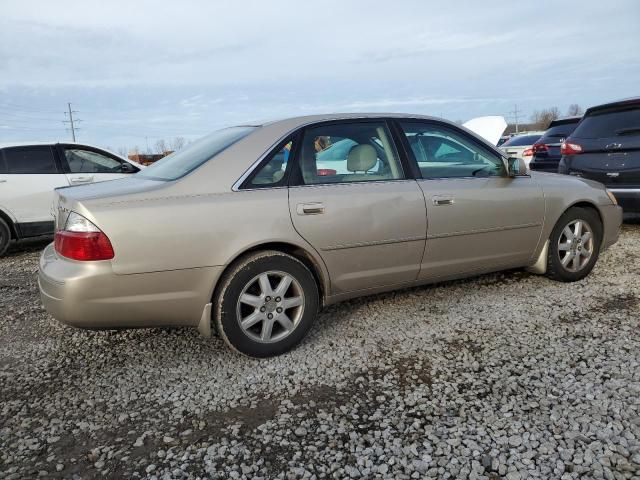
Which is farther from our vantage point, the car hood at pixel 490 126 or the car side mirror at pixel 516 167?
the car hood at pixel 490 126

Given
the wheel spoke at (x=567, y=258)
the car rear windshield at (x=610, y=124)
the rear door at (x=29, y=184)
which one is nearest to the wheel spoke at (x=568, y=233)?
the wheel spoke at (x=567, y=258)

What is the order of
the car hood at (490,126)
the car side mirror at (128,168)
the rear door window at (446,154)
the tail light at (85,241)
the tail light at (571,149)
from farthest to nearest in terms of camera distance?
the car hood at (490,126) → the car side mirror at (128,168) → the tail light at (571,149) → the rear door window at (446,154) → the tail light at (85,241)

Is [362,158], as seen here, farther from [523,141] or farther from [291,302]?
[523,141]

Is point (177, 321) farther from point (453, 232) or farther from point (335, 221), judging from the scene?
point (453, 232)

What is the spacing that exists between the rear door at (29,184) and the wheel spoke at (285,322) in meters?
5.00

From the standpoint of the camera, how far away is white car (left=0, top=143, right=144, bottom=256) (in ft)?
21.6

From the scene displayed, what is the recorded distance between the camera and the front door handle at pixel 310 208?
309 cm

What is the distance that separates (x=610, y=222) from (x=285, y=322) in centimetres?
334

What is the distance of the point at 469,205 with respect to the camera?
3707 millimetres

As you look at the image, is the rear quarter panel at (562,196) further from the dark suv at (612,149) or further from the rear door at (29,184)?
the rear door at (29,184)

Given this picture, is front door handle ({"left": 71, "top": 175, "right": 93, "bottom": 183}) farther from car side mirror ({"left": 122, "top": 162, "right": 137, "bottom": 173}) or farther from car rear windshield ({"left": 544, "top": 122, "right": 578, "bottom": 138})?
car rear windshield ({"left": 544, "top": 122, "right": 578, "bottom": 138})

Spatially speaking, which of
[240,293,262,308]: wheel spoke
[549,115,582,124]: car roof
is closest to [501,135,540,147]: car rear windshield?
[549,115,582,124]: car roof

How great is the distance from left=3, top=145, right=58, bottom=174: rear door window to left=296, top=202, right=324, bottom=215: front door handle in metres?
5.22

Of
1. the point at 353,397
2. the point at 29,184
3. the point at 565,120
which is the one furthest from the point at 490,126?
the point at 353,397
